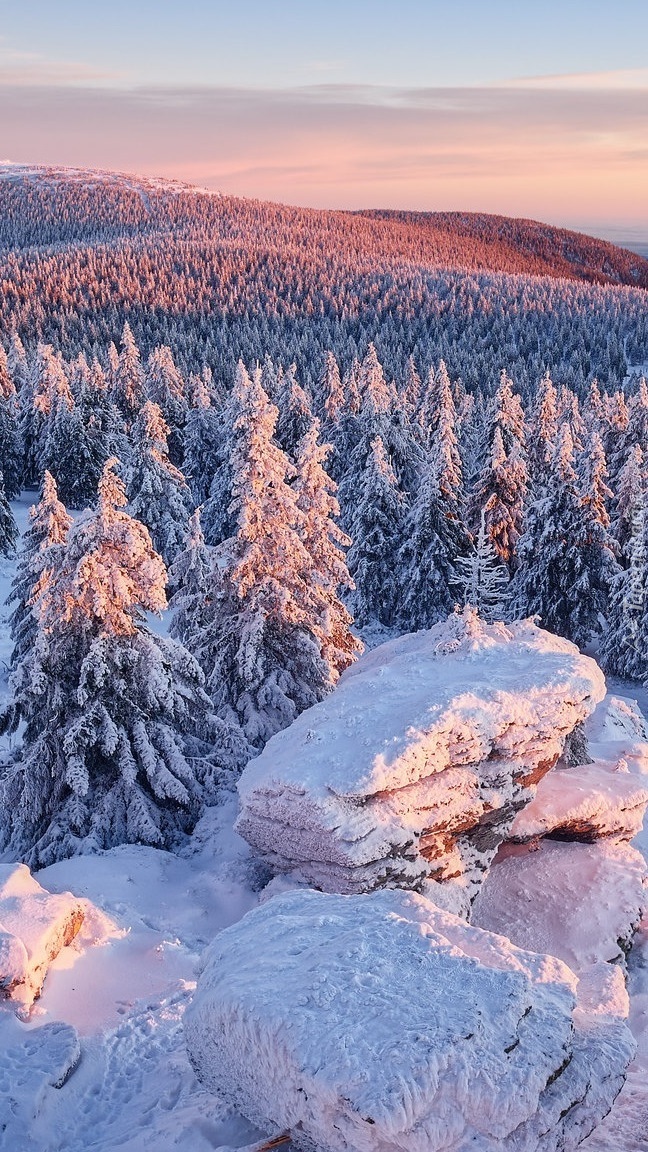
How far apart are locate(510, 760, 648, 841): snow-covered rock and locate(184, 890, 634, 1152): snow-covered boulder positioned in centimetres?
502

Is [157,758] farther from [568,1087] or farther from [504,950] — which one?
[568,1087]

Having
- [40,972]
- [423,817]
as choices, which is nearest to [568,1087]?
[423,817]

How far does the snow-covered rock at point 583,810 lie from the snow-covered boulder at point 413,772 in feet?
3.29

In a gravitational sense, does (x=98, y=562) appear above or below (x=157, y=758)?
above

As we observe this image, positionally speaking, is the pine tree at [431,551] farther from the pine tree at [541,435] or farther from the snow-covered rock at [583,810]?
the snow-covered rock at [583,810]

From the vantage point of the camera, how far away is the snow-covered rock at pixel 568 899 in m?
11.4

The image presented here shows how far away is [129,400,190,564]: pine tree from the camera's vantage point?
132 feet

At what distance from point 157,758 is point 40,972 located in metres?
4.97

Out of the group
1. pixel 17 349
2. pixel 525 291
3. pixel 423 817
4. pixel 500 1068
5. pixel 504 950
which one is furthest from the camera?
pixel 525 291

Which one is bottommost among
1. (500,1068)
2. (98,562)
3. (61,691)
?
(61,691)

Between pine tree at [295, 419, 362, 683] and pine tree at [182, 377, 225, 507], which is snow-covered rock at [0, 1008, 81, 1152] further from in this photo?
pine tree at [182, 377, 225, 507]

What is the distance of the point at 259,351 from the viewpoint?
121188 mm

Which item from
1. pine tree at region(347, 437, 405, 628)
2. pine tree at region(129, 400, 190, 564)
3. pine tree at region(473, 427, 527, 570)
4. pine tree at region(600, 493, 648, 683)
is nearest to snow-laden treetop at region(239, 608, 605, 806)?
pine tree at region(600, 493, 648, 683)

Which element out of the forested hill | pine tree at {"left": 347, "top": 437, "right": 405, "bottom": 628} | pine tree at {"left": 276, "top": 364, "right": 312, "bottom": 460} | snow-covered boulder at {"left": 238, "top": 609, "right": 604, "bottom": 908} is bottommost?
pine tree at {"left": 347, "top": 437, "right": 405, "bottom": 628}
